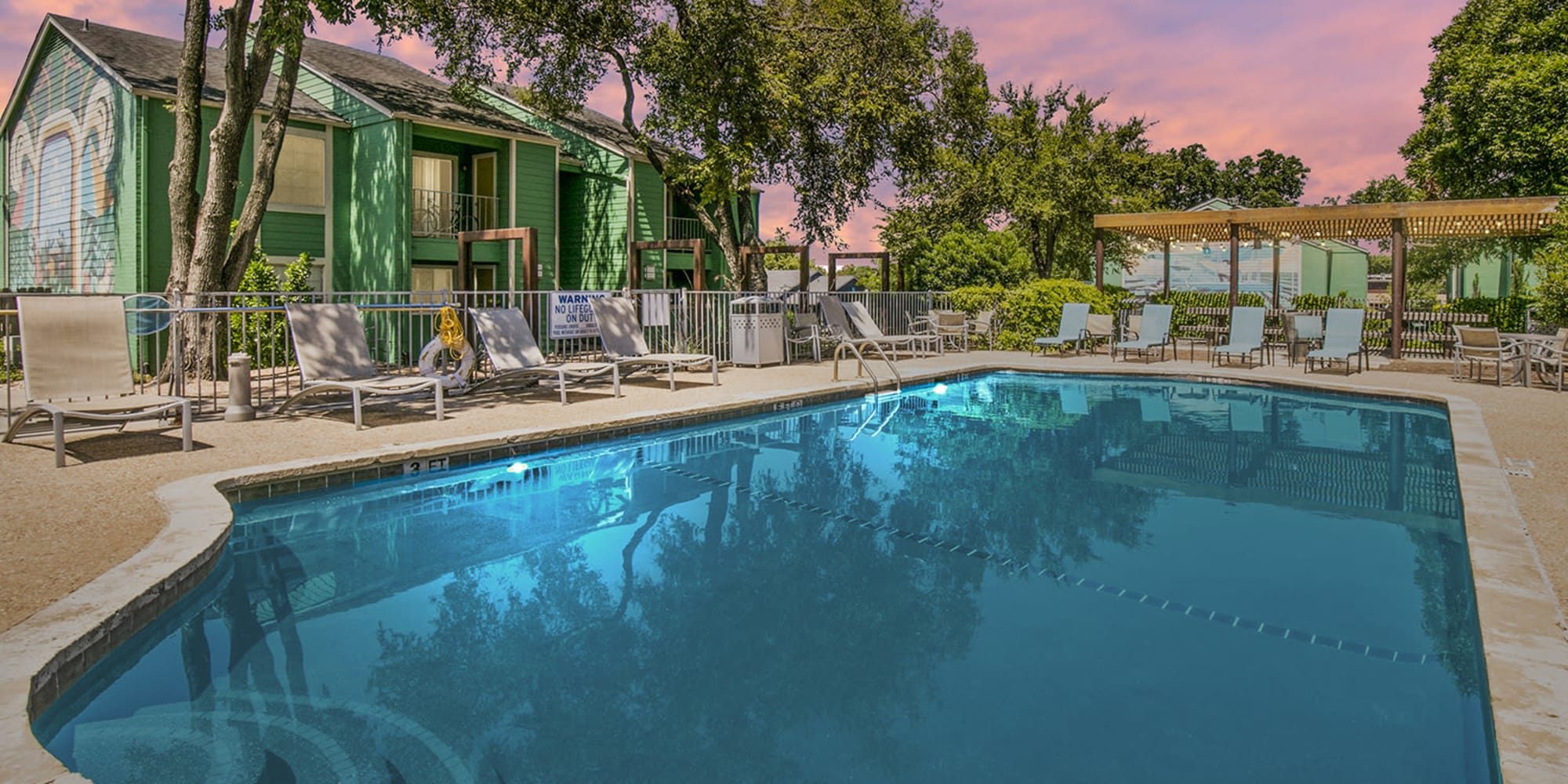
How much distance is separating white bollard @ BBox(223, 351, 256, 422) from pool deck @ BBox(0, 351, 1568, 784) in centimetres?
16

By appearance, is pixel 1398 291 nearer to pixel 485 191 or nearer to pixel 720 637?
pixel 720 637

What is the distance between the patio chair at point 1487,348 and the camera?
11.8 m

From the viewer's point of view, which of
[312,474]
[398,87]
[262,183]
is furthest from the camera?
[398,87]

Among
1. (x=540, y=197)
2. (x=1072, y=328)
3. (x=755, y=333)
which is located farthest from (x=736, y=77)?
(x=1072, y=328)

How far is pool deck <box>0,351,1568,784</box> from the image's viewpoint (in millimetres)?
2780

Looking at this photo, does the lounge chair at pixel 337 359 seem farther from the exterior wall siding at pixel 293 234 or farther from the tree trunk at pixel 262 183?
the exterior wall siding at pixel 293 234

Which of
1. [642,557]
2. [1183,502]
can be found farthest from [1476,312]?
[642,557]

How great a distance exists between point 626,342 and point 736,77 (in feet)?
23.9

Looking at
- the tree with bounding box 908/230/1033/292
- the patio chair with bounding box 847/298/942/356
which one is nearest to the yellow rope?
the patio chair with bounding box 847/298/942/356

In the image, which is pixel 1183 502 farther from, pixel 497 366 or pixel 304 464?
pixel 497 366

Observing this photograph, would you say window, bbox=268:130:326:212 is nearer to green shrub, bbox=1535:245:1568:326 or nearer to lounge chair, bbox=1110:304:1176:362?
lounge chair, bbox=1110:304:1176:362

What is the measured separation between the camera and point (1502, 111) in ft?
72.6

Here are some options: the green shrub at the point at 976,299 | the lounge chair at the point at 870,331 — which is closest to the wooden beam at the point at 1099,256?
the green shrub at the point at 976,299

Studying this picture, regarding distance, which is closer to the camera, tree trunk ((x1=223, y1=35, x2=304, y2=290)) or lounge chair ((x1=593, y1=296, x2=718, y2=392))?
lounge chair ((x1=593, y1=296, x2=718, y2=392))
